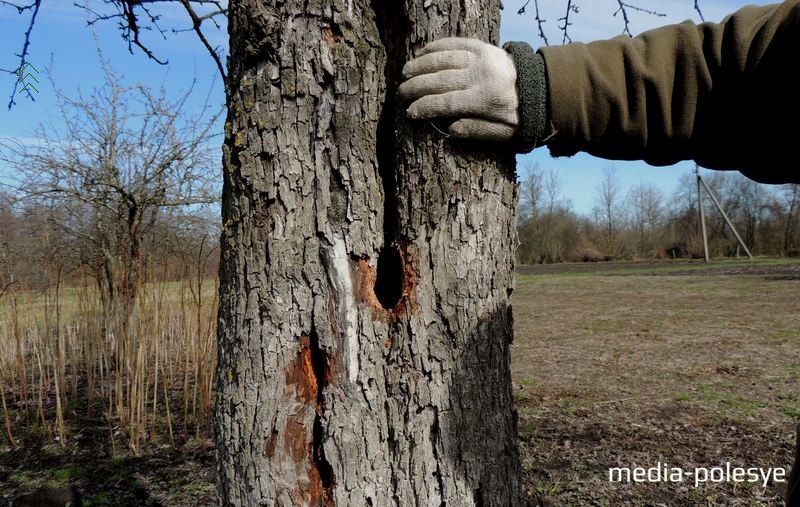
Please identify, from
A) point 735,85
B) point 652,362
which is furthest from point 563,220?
point 735,85

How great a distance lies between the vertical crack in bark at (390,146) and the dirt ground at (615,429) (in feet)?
6.84

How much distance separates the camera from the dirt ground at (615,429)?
10.4 ft

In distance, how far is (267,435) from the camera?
131 cm

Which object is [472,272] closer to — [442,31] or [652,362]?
[442,31]

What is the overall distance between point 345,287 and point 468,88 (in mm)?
582

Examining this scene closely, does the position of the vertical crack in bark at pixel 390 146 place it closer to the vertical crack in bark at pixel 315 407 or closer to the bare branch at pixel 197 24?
the vertical crack in bark at pixel 315 407

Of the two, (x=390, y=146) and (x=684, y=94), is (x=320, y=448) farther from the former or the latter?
(x=684, y=94)

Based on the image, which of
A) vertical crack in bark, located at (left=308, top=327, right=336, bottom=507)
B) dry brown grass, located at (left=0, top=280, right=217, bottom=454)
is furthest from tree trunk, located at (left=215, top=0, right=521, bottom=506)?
dry brown grass, located at (left=0, top=280, right=217, bottom=454)

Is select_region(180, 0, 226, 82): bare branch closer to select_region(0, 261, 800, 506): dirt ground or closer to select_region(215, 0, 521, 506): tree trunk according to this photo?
select_region(215, 0, 521, 506): tree trunk

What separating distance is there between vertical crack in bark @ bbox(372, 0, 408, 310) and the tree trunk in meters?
0.04

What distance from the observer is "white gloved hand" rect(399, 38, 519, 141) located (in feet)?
4.15

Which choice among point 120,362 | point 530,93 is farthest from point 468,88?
point 120,362

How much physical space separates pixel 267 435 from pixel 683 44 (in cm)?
145

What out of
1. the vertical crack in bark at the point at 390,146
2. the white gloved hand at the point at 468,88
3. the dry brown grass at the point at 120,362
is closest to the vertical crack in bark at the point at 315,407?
the vertical crack in bark at the point at 390,146
